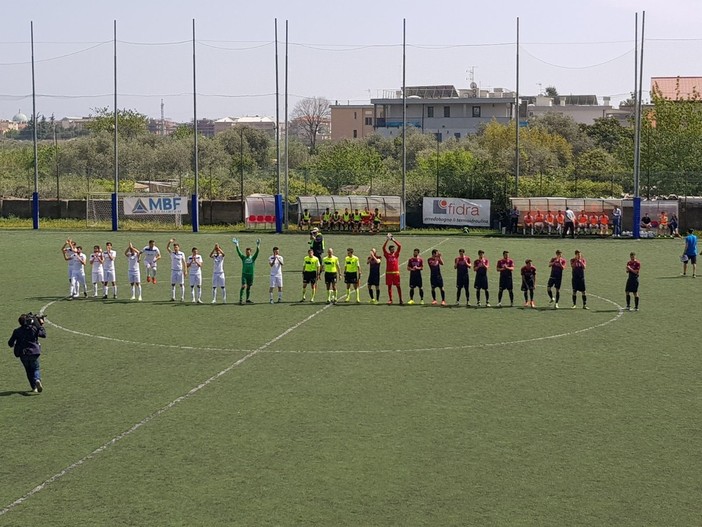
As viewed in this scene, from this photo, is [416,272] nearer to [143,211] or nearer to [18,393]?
[18,393]

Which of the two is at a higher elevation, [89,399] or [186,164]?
[186,164]

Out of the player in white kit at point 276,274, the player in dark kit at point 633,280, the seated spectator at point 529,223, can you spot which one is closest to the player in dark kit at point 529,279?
the player in dark kit at point 633,280

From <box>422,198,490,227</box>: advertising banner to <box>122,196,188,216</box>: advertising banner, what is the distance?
1501 cm

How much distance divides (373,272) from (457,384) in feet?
34.3

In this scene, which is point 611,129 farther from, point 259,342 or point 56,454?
point 56,454

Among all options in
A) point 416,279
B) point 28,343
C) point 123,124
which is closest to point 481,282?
point 416,279

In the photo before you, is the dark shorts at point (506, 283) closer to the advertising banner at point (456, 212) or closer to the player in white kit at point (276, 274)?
the player in white kit at point (276, 274)

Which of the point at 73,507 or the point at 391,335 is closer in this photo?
the point at 73,507

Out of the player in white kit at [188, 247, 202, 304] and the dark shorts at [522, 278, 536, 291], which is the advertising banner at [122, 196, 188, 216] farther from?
the dark shorts at [522, 278, 536, 291]

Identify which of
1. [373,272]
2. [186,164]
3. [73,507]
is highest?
[186,164]

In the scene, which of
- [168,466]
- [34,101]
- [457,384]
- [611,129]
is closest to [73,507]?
[168,466]

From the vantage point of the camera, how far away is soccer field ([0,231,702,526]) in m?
12.6

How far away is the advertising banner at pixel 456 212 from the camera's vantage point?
57312 millimetres

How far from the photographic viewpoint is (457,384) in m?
19.2
